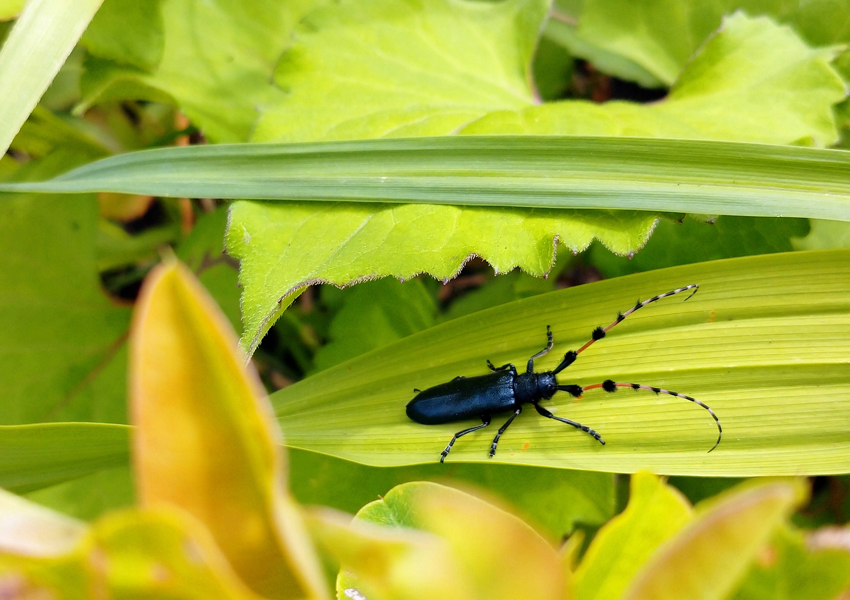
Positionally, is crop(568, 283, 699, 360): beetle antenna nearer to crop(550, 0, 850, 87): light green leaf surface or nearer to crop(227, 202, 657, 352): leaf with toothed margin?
crop(227, 202, 657, 352): leaf with toothed margin

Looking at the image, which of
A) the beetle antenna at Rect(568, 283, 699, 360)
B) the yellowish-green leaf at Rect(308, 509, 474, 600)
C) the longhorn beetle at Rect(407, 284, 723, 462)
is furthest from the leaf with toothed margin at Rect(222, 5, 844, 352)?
the yellowish-green leaf at Rect(308, 509, 474, 600)

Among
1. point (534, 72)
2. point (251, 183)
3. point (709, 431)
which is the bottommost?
point (709, 431)

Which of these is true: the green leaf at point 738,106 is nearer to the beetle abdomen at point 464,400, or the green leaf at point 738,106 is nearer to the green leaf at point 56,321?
the beetle abdomen at point 464,400

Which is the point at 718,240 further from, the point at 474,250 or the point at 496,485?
the point at 496,485

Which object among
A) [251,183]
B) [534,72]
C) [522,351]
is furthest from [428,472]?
[534,72]

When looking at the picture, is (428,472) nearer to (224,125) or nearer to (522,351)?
(522,351)

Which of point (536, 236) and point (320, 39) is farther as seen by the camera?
point (320, 39)

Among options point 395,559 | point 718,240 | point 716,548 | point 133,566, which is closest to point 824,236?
point 718,240

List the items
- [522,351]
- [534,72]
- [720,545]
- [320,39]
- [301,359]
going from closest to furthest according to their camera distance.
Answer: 1. [720,545]
2. [522,351]
3. [320,39]
4. [301,359]
5. [534,72]

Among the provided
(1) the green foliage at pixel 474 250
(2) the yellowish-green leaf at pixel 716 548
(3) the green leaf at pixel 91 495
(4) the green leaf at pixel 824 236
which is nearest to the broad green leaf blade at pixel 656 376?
(1) the green foliage at pixel 474 250
